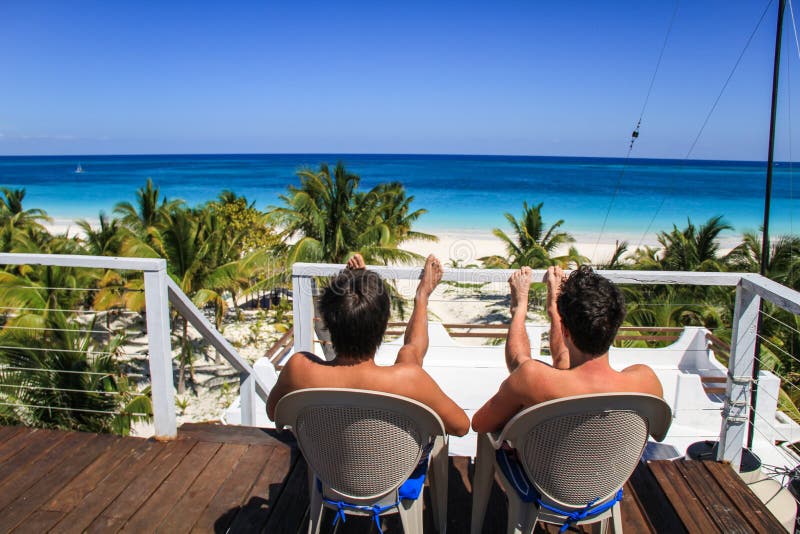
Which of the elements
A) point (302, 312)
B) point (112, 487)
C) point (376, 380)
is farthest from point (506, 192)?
point (376, 380)

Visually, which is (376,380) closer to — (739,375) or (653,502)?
(653,502)

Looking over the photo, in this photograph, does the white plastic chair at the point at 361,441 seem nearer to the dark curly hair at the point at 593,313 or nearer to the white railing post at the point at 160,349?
the dark curly hair at the point at 593,313

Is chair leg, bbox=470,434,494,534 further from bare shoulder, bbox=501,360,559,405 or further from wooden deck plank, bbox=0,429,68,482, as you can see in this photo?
wooden deck plank, bbox=0,429,68,482

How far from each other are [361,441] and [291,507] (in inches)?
38.6

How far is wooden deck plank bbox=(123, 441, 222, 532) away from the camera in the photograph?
7.38 ft

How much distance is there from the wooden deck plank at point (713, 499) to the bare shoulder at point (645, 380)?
973 mm

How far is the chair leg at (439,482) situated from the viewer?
2010mm

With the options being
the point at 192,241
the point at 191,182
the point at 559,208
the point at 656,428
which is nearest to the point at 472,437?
the point at 656,428

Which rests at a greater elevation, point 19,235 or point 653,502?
point 653,502

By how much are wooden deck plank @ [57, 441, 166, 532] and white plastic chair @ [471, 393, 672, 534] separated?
6.08ft

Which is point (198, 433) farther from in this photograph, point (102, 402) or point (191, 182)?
point (191, 182)

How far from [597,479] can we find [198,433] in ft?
7.50

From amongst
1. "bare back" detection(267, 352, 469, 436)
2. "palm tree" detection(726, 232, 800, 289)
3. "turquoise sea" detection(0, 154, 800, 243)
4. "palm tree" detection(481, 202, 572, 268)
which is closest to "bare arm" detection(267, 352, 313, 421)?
"bare back" detection(267, 352, 469, 436)

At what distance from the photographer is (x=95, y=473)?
261cm
